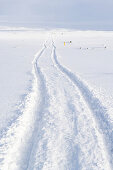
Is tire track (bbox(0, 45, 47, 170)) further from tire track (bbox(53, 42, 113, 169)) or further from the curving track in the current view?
tire track (bbox(53, 42, 113, 169))

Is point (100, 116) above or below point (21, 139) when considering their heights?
above

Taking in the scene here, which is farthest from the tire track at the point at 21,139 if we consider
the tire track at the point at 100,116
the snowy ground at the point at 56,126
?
the tire track at the point at 100,116

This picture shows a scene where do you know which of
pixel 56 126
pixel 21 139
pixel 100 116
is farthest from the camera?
pixel 100 116

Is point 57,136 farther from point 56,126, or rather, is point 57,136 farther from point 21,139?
point 21,139

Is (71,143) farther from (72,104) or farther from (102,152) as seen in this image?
(72,104)

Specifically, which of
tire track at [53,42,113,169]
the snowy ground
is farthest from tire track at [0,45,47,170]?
tire track at [53,42,113,169]

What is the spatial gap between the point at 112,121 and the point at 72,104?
6.45ft

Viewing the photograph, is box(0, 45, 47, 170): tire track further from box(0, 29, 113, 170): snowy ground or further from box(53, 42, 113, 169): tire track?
box(53, 42, 113, 169): tire track

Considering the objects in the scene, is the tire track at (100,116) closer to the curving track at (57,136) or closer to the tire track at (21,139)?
the curving track at (57,136)

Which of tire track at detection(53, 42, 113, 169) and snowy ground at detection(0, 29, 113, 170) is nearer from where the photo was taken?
snowy ground at detection(0, 29, 113, 170)

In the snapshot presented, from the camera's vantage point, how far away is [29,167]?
214 inches

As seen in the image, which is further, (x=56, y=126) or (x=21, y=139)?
(x=56, y=126)

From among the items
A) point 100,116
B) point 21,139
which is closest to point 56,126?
point 21,139

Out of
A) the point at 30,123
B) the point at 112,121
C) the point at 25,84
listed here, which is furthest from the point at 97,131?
the point at 25,84
